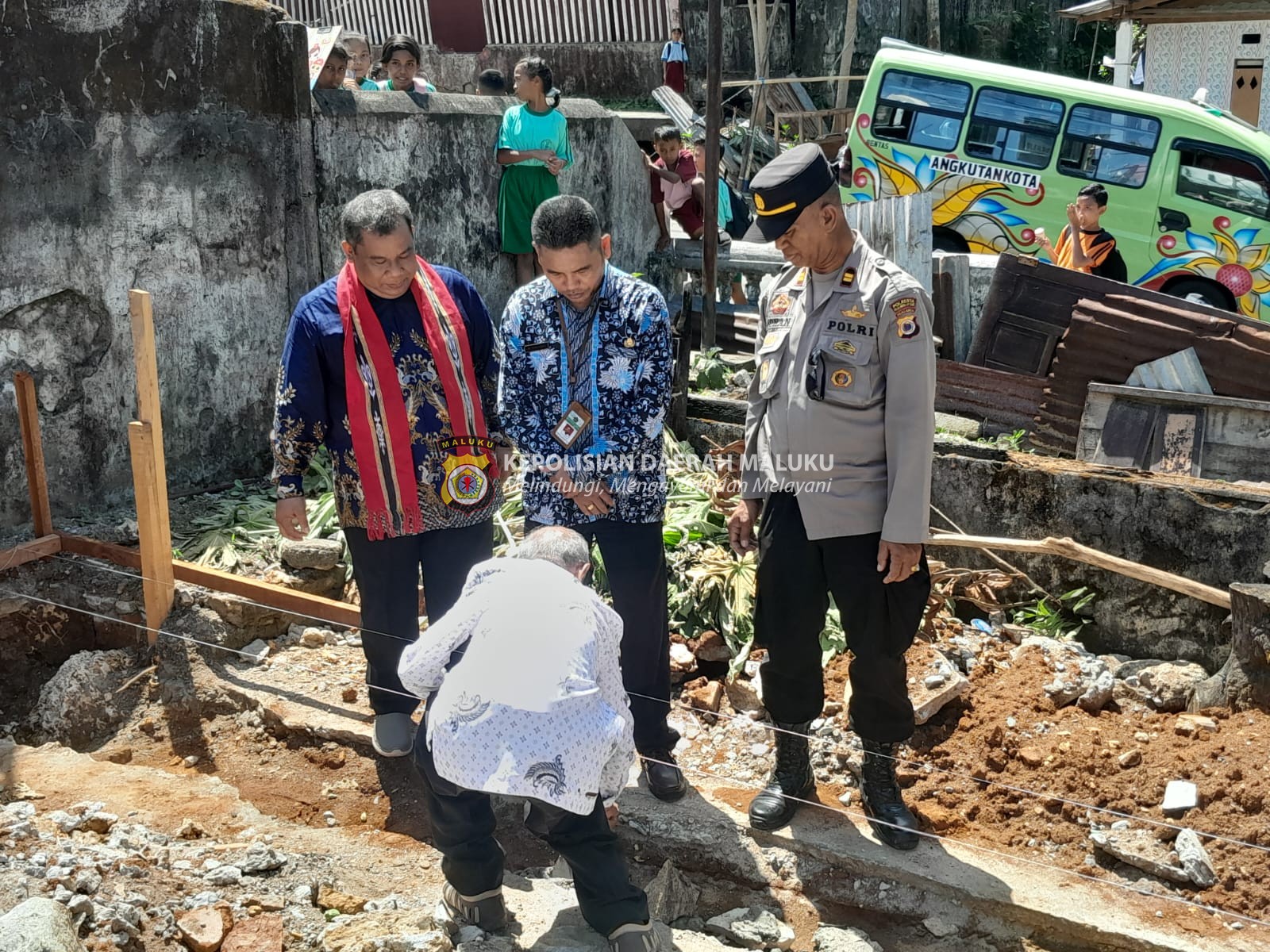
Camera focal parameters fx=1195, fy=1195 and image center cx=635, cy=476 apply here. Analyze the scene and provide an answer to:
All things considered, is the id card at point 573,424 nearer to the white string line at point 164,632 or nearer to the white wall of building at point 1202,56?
the white string line at point 164,632

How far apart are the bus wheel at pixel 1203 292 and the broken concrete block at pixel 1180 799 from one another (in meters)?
6.97

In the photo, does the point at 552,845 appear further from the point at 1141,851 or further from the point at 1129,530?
the point at 1129,530

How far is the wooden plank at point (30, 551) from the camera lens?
489 cm

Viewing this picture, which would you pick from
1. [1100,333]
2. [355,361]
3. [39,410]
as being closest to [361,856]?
[355,361]

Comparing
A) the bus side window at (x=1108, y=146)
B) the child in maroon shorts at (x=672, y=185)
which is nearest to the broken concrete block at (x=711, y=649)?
the child in maroon shorts at (x=672, y=185)

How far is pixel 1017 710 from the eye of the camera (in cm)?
444

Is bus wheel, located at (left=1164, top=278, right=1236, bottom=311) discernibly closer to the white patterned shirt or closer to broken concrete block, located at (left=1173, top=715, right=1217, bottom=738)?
broken concrete block, located at (left=1173, top=715, right=1217, bottom=738)

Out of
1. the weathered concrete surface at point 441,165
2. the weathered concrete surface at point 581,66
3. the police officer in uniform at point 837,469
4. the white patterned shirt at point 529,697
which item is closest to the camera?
the white patterned shirt at point 529,697

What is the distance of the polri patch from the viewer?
3.27m

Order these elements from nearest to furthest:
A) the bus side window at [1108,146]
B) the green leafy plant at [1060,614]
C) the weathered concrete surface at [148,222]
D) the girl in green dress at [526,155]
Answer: the weathered concrete surface at [148,222] → the green leafy plant at [1060,614] → the girl in green dress at [526,155] → the bus side window at [1108,146]

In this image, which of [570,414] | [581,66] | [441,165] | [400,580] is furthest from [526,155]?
[581,66]

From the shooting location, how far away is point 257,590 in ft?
15.7

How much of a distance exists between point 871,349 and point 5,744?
3.40 m

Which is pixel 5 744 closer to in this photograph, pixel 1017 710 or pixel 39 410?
pixel 39 410
